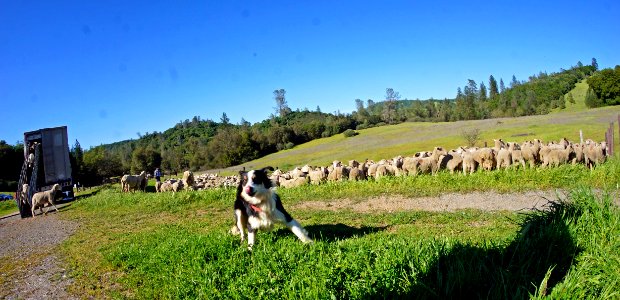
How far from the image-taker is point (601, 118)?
151 feet

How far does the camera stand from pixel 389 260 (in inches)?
172

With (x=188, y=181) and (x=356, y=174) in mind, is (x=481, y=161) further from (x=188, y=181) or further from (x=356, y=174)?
(x=188, y=181)

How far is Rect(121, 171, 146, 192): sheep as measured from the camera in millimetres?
26391

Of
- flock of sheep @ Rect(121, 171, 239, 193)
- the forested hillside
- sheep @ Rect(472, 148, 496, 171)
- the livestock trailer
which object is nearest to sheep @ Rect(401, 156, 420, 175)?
sheep @ Rect(472, 148, 496, 171)

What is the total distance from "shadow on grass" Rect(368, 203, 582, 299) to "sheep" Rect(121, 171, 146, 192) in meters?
25.7

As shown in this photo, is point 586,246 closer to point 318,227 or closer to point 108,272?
point 318,227

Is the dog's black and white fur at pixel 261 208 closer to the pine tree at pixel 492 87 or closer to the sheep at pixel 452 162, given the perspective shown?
the sheep at pixel 452 162

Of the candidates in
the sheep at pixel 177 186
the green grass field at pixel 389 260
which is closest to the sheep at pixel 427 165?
the green grass field at pixel 389 260

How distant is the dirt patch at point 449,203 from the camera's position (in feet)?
34.1

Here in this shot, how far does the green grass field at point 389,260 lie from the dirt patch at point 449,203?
1006 millimetres

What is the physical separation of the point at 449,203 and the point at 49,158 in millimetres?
23752

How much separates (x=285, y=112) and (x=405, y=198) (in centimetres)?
11075

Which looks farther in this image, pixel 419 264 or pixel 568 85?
pixel 568 85

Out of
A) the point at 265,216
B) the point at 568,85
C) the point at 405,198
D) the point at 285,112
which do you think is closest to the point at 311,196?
the point at 405,198
